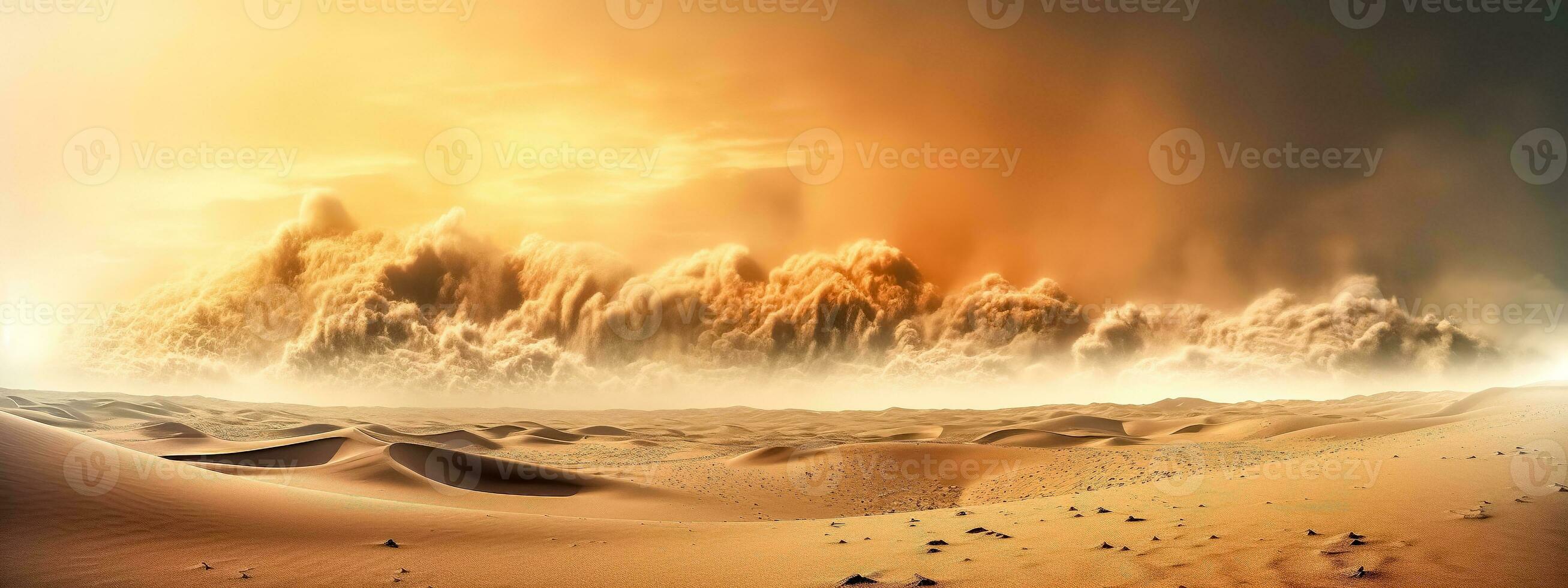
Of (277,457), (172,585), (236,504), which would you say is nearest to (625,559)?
(172,585)

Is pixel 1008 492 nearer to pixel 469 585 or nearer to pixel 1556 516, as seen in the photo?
pixel 1556 516

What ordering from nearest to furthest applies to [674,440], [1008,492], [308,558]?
[308,558] < [1008,492] < [674,440]

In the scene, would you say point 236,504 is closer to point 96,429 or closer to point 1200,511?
point 1200,511

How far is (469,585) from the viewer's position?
5.96 metres

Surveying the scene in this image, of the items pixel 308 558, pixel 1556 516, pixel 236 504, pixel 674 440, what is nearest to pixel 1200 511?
pixel 1556 516

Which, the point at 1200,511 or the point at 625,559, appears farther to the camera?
the point at 1200,511

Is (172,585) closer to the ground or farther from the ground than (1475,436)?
closer to the ground

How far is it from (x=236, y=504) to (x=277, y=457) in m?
14.2

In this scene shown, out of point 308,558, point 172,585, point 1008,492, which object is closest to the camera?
point 172,585

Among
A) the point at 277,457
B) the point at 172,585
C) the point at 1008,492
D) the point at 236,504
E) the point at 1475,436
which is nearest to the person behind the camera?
the point at 172,585

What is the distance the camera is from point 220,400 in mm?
90188

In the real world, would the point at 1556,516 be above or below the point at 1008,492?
above

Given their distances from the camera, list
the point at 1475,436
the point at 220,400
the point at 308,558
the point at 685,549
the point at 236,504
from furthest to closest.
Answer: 1. the point at 220,400
2. the point at 1475,436
3. the point at 236,504
4. the point at 685,549
5. the point at 308,558

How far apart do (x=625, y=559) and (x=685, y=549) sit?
0.73 meters
